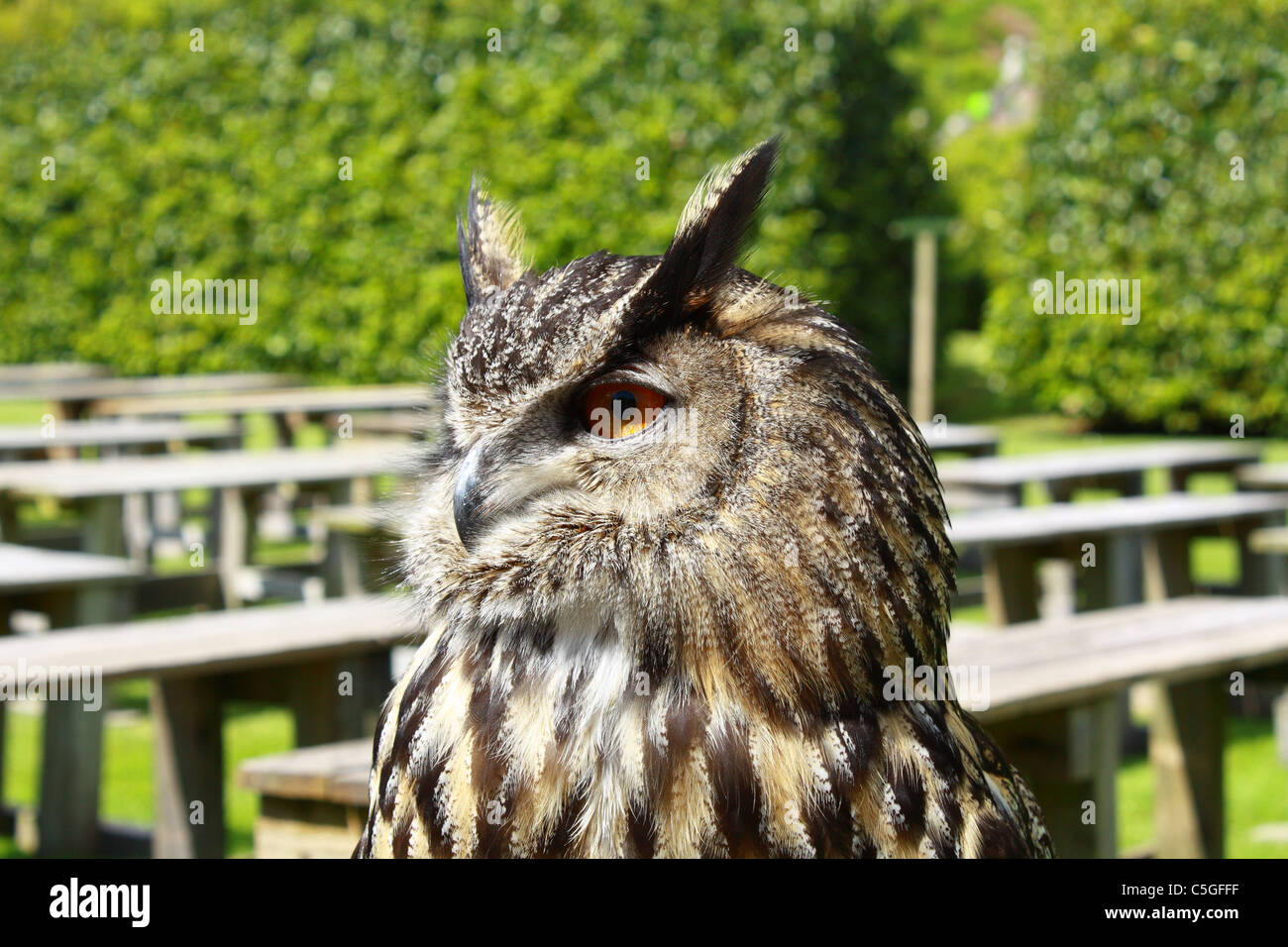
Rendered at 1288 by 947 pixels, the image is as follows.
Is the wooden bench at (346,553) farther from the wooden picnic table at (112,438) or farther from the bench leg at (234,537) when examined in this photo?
the wooden picnic table at (112,438)

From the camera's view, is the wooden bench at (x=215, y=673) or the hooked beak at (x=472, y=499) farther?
the wooden bench at (x=215, y=673)

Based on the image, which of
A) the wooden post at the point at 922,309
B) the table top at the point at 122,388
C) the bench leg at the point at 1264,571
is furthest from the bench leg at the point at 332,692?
the table top at the point at 122,388

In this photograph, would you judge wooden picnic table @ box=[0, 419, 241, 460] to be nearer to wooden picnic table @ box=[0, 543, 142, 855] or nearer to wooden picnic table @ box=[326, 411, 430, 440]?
wooden picnic table @ box=[326, 411, 430, 440]

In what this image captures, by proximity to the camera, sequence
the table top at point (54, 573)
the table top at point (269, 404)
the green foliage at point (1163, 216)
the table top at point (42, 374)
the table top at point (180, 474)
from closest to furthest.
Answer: the table top at point (54, 573) → the table top at point (180, 474) → the table top at point (269, 404) → the green foliage at point (1163, 216) → the table top at point (42, 374)

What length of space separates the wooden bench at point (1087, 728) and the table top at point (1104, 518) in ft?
2.63

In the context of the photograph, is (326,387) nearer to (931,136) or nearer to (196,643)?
(931,136)

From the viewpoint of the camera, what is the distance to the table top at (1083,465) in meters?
6.69

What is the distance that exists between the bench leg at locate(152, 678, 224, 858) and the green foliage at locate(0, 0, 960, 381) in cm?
708

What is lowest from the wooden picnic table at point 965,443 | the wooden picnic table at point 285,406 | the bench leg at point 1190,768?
the bench leg at point 1190,768

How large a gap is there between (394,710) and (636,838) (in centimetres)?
42

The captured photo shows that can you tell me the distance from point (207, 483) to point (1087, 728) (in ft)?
12.8

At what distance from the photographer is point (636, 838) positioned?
161 cm

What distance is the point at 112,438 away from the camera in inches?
303
